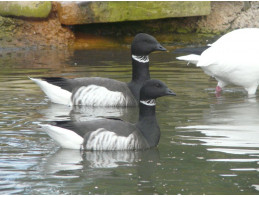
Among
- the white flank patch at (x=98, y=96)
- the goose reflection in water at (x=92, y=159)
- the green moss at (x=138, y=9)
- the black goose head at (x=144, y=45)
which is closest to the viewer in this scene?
the goose reflection in water at (x=92, y=159)

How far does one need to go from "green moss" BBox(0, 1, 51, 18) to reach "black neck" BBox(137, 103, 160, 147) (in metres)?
9.41

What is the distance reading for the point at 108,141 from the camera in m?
7.59

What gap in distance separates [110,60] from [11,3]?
11.5 ft

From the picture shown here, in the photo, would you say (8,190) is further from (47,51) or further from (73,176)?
(47,51)

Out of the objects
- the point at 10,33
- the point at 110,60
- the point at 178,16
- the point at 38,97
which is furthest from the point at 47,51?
the point at 38,97

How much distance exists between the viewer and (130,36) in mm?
Result: 18078

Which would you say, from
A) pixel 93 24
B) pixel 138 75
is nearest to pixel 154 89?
pixel 138 75

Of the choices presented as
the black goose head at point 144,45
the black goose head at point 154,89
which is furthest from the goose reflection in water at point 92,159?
the black goose head at point 144,45

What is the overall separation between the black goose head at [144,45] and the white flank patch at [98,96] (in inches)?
35.9

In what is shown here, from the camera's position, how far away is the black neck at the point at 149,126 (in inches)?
305

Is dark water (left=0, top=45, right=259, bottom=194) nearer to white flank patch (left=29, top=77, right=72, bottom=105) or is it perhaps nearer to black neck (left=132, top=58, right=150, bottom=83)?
white flank patch (left=29, top=77, right=72, bottom=105)

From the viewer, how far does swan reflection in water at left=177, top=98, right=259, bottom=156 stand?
7762mm

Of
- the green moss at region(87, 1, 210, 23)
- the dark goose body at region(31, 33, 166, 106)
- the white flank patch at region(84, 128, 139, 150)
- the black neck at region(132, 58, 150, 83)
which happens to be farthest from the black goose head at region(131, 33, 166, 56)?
the green moss at region(87, 1, 210, 23)

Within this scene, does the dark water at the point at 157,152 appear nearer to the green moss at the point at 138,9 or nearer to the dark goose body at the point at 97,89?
the dark goose body at the point at 97,89
